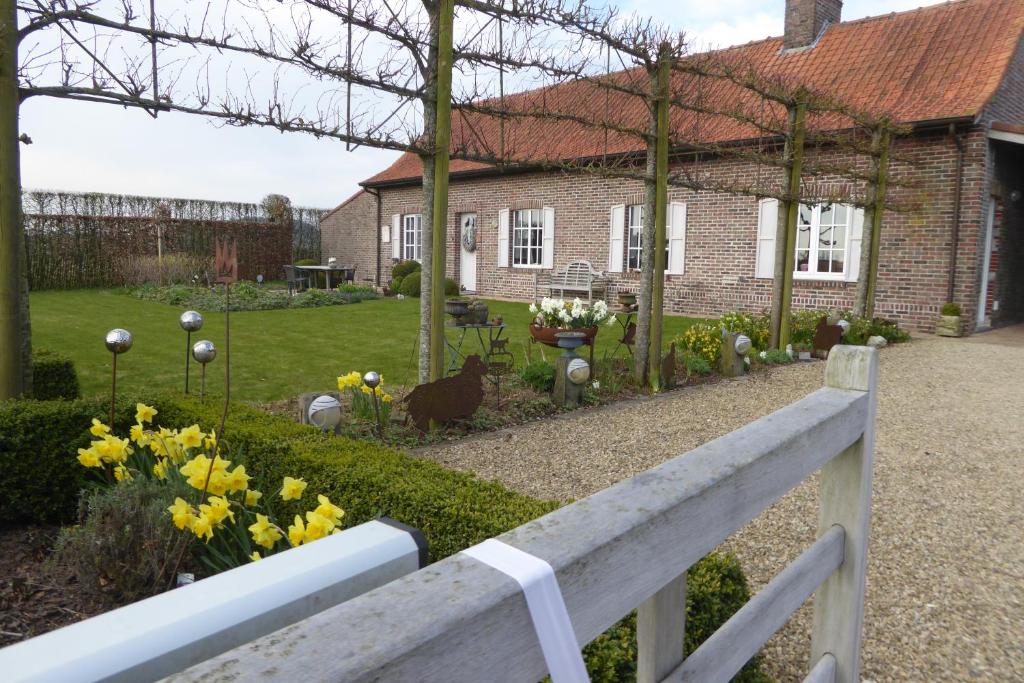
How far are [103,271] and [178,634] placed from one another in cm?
2100

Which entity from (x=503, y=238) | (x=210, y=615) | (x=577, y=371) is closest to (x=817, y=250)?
(x=503, y=238)

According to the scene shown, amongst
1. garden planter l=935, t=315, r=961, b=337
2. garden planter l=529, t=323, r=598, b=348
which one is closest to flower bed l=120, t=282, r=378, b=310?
garden planter l=529, t=323, r=598, b=348

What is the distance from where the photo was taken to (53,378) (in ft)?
15.9

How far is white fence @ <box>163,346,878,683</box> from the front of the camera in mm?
595

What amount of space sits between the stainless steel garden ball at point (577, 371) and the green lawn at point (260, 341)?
1.36 meters

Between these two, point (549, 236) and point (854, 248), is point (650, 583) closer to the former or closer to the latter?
point (854, 248)

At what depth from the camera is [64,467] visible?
3.47 meters

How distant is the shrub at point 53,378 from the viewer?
15.6 ft

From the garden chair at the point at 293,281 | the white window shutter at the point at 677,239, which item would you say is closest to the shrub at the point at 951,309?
the white window shutter at the point at 677,239

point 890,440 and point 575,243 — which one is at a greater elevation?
point 575,243

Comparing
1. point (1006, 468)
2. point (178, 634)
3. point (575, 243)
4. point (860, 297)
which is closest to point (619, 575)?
point (178, 634)

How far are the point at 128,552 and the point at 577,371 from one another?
12.9ft

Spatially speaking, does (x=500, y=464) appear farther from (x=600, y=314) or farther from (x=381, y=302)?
(x=381, y=302)

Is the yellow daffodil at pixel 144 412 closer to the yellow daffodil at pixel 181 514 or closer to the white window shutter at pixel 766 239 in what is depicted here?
the yellow daffodil at pixel 181 514
